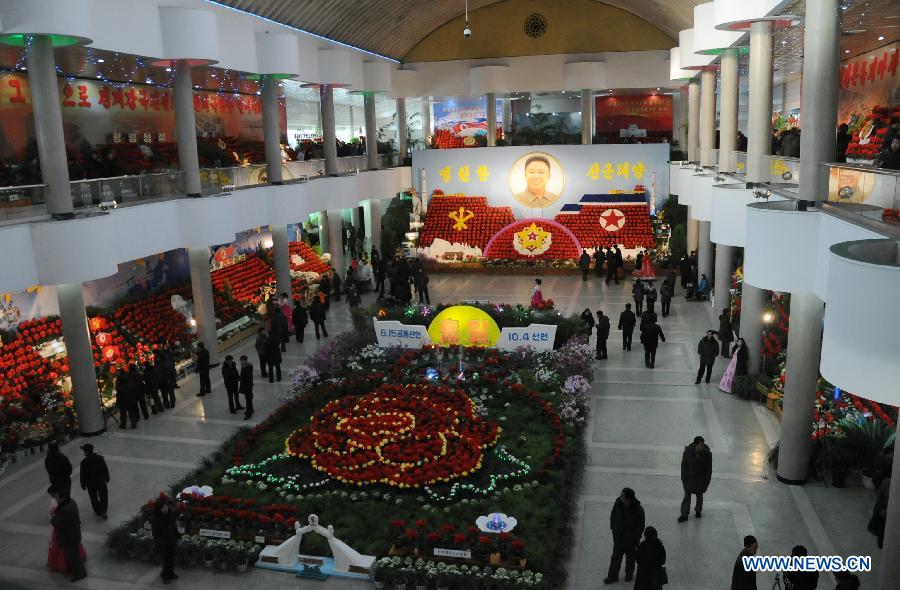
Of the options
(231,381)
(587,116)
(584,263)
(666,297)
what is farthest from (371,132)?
(231,381)

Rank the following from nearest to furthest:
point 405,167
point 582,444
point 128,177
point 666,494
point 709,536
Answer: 1. point 709,536
2. point 666,494
3. point 582,444
4. point 128,177
5. point 405,167

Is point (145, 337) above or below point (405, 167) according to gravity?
below

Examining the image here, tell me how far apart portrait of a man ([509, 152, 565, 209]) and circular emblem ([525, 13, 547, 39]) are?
6.60m

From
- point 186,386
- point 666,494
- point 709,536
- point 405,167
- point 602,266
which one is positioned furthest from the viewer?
point 405,167

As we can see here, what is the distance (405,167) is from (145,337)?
17689 millimetres

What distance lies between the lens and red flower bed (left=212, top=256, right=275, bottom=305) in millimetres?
22755

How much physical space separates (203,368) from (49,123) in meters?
5.87

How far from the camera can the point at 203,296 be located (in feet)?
60.5

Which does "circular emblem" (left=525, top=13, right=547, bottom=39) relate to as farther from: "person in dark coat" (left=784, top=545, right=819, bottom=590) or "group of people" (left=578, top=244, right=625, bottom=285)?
"person in dark coat" (left=784, top=545, right=819, bottom=590)

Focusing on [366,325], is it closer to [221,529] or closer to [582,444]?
[582,444]

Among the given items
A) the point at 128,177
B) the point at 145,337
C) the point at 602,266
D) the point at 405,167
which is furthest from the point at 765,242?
the point at 405,167

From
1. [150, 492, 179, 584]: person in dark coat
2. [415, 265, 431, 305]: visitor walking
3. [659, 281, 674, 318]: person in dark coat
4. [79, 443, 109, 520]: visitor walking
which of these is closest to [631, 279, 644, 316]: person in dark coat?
[659, 281, 674, 318]: person in dark coat

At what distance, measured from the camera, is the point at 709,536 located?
9961 mm

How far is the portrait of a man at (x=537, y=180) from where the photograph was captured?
32062mm
